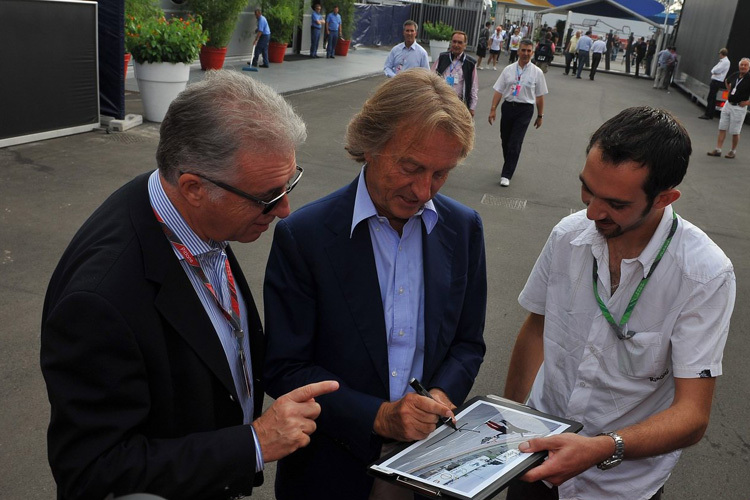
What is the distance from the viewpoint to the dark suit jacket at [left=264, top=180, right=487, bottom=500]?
2004 mm

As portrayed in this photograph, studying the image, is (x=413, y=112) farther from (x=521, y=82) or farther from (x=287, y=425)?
(x=521, y=82)

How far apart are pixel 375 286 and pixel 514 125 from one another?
8.36 m

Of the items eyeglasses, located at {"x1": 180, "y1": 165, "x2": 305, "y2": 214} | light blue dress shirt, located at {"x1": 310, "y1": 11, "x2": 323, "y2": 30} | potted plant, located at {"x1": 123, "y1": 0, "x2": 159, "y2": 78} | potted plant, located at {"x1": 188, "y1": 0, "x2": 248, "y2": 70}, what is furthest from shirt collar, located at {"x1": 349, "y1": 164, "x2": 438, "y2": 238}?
light blue dress shirt, located at {"x1": 310, "y1": 11, "x2": 323, "y2": 30}

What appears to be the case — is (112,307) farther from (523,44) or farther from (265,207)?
(523,44)

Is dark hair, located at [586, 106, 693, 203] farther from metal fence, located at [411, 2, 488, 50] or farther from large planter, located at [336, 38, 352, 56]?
metal fence, located at [411, 2, 488, 50]

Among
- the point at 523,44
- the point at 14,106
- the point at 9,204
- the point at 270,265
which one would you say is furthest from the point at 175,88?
the point at 270,265

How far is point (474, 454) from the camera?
183 centimetres

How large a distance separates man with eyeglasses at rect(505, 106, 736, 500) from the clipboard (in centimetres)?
7

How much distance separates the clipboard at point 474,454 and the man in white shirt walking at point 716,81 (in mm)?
20481

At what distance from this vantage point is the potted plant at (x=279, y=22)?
806 inches

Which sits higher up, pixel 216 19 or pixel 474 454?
pixel 216 19

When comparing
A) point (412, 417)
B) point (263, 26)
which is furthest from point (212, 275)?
point (263, 26)

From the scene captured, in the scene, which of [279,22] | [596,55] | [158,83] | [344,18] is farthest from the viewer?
[596,55]

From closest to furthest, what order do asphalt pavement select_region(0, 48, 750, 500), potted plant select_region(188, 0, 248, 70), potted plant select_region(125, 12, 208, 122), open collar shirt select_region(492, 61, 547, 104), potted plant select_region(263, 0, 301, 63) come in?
asphalt pavement select_region(0, 48, 750, 500)
open collar shirt select_region(492, 61, 547, 104)
potted plant select_region(125, 12, 208, 122)
potted plant select_region(188, 0, 248, 70)
potted plant select_region(263, 0, 301, 63)
